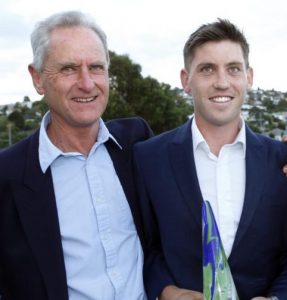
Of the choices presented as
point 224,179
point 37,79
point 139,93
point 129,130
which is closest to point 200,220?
point 224,179

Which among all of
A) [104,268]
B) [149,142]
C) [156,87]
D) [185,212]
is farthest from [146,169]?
[156,87]

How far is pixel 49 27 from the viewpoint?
2.95 meters

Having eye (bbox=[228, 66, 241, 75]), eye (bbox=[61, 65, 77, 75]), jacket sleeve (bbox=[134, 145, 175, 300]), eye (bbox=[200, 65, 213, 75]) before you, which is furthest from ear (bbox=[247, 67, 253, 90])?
eye (bbox=[61, 65, 77, 75])

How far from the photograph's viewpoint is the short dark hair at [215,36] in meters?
2.88

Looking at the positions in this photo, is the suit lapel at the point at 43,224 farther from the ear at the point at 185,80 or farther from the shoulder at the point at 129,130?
the ear at the point at 185,80

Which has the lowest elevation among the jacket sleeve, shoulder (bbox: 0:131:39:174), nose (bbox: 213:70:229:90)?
the jacket sleeve

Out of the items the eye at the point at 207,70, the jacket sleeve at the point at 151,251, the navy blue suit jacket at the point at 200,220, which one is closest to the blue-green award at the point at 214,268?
the navy blue suit jacket at the point at 200,220

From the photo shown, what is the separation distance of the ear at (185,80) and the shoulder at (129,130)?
51cm

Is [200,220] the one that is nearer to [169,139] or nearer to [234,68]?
[169,139]

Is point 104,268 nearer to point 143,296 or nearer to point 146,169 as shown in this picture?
point 143,296

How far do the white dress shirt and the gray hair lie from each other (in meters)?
0.90

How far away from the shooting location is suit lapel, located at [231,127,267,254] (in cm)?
268

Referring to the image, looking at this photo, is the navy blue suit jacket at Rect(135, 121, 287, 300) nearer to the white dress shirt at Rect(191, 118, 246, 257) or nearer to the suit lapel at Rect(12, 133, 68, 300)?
the white dress shirt at Rect(191, 118, 246, 257)

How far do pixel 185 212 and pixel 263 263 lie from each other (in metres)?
0.51
